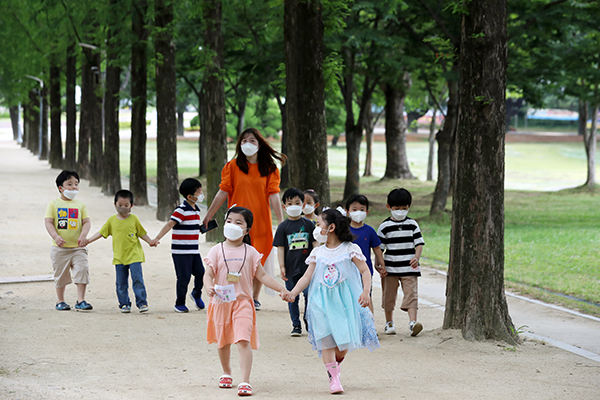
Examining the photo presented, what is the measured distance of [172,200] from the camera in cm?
1883

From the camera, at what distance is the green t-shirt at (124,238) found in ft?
26.6

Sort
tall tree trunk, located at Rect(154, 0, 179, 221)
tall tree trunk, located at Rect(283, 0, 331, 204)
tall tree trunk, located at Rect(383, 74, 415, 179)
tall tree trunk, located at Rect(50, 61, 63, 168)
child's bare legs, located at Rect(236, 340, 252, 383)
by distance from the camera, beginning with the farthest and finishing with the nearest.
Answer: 1. tall tree trunk, located at Rect(50, 61, 63, 168)
2. tall tree trunk, located at Rect(383, 74, 415, 179)
3. tall tree trunk, located at Rect(154, 0, 179, 221)
4. tall tree trunk, located at Rect(283, 0, 331, 204)
5. child's bare legs, located at Rect(236, 340, 252, 383)

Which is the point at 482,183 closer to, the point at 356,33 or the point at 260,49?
the point at 356,33

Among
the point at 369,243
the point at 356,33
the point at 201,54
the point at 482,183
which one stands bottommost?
the point at 369,243

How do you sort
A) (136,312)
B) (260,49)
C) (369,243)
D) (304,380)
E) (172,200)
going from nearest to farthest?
(304,380) → (369,243) → (136,312) → (172,200) → (260,49)


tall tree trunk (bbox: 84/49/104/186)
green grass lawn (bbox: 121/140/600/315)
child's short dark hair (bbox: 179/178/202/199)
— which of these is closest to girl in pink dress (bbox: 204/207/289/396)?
child's short dark hair (bbox: 179/178/202/199)

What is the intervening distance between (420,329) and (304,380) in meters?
2.01

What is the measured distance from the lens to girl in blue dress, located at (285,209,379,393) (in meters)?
5.41

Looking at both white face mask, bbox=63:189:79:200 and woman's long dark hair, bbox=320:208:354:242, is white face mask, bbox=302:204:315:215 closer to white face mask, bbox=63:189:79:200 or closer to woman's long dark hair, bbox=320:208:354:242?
woman's long dark hair, bbox=320:208:354:242

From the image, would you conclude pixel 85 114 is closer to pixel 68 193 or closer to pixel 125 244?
pixel 68 193

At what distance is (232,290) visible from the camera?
17.6 feet

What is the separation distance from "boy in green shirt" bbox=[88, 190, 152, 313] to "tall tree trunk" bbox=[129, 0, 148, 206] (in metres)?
13.0

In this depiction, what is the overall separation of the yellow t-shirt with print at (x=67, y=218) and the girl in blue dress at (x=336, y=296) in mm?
3571

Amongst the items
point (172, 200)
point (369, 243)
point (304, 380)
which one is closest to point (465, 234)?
point (369, 243)
